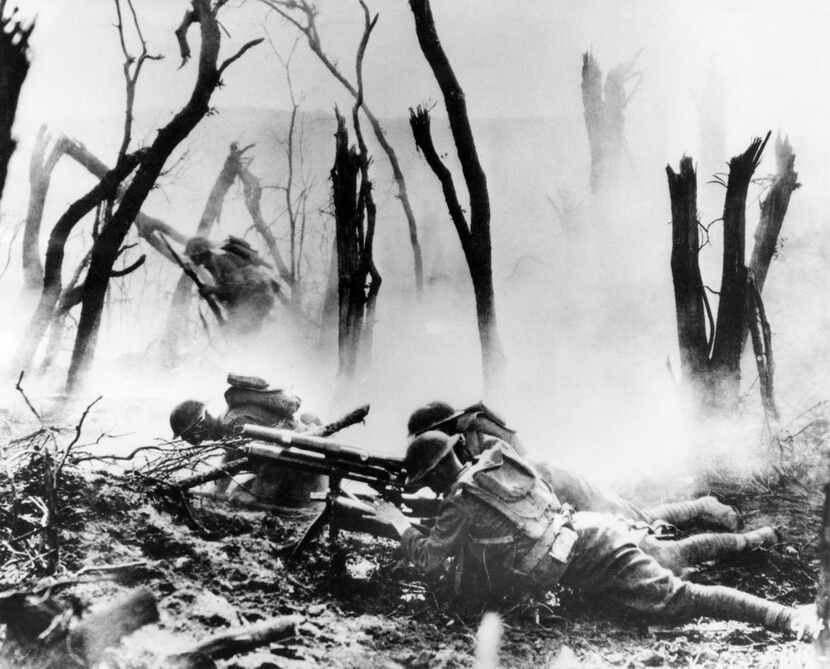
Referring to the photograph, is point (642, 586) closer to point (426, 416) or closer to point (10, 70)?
point (426, 416)

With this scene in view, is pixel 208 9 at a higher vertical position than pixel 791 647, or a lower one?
higher

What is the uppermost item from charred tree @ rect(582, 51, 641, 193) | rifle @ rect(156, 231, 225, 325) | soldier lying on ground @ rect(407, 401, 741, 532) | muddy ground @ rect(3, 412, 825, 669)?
charred tree @ rect(582, 51, 641, 193)

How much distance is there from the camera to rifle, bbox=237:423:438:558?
451 cm

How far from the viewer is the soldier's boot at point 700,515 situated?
17.1 feet

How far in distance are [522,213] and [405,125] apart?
277cm

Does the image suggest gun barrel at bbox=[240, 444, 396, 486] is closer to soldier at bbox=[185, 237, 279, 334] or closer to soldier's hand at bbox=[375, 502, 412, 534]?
soldier's hand at bbox=[375, 502, 412, 534]

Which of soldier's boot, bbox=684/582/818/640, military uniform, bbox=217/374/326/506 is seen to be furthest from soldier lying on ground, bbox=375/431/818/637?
military uniform, bbox=217/374/326/506

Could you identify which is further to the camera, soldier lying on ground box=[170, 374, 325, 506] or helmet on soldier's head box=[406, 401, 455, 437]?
soldier lying on ground box=[170, 374, 325, 506]

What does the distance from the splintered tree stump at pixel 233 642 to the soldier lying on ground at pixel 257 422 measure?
2204 mm

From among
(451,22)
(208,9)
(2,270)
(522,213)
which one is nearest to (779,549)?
(451,22)

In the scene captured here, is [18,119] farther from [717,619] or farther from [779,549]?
[779,549]

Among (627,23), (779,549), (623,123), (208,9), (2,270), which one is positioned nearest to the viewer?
(779,549)

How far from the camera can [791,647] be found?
3.57 meters

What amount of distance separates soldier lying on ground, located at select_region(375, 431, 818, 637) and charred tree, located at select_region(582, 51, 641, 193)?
5512mm
